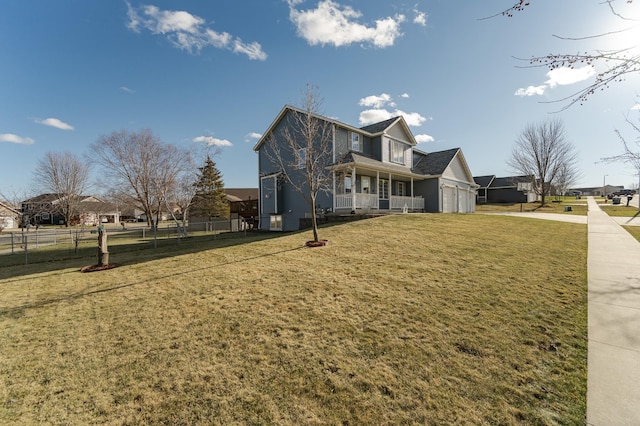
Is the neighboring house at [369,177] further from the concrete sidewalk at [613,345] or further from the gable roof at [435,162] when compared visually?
the concrete sidewalk at [613,345]

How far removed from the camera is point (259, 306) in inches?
210

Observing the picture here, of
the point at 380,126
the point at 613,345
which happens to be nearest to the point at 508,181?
the point at 380,126

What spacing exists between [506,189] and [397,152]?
133 feet

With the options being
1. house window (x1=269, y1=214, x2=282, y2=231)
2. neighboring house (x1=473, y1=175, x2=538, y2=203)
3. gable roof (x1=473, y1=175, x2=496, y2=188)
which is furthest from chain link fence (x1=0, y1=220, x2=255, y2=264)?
gable roof (x1=473, y1=175, x2=496, y2=188)

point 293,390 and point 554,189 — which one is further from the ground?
point 554,189

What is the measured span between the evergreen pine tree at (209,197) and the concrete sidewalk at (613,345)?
33185mm

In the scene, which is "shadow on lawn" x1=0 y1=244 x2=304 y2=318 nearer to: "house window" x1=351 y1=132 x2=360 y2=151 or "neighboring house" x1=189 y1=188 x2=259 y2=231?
"house window" x1=351 y1=132 x2=360 y2=151

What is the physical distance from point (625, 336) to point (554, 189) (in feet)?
216

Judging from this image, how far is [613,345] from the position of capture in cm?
383

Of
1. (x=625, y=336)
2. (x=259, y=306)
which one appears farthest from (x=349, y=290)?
(x=625, y=336)

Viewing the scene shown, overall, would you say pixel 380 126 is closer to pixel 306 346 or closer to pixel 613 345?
pixel 613 345

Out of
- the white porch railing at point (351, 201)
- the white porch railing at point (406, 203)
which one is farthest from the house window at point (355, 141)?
the white porch railing at point (406, 203)

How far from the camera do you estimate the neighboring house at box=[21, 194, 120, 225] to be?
56.0 ft

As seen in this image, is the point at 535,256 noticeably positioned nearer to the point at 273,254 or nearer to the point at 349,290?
the point at 349,290
